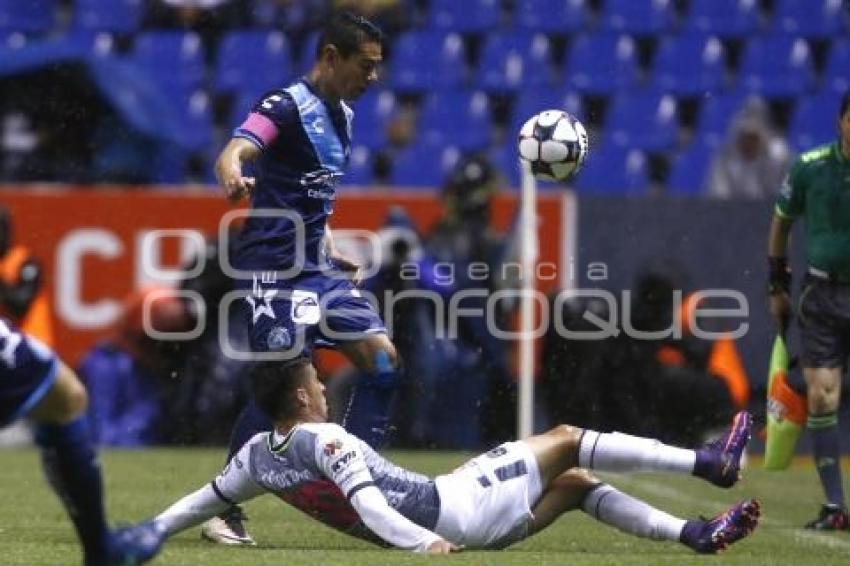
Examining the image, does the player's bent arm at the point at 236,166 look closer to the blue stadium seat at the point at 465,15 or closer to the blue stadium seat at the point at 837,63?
the blue stadium seat at the point at 465,15

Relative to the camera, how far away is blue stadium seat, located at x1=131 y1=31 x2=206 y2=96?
1606 centimetres

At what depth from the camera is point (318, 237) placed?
8.30 meters

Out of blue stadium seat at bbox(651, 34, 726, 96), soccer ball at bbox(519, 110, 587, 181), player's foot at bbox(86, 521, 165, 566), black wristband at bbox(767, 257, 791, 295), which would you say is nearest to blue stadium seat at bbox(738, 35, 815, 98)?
blue stadium seat at bbox(651, 34, 726, 96)

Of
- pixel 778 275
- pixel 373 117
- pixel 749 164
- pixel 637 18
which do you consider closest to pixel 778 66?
pixel 637 18

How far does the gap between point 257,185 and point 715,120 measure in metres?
8.51

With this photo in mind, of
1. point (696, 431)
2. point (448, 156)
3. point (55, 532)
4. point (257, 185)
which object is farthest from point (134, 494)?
point (448, 156)

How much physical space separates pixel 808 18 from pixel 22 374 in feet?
39.7

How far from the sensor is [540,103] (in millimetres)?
15695

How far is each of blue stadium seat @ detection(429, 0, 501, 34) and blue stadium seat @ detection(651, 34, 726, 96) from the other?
1.38 meters

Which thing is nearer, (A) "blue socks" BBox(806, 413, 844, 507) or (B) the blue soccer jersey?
(B) the blue soccer jersey

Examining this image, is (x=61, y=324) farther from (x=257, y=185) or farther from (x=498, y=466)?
(x=498, y=466)

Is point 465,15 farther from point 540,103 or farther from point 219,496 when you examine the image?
point 219,496

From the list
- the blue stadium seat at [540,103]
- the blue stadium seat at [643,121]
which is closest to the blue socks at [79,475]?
the blue stadium seat at [540,103]

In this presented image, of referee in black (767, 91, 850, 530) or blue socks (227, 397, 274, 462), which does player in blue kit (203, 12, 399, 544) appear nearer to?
blue socks (227, 397, 274, 462)
